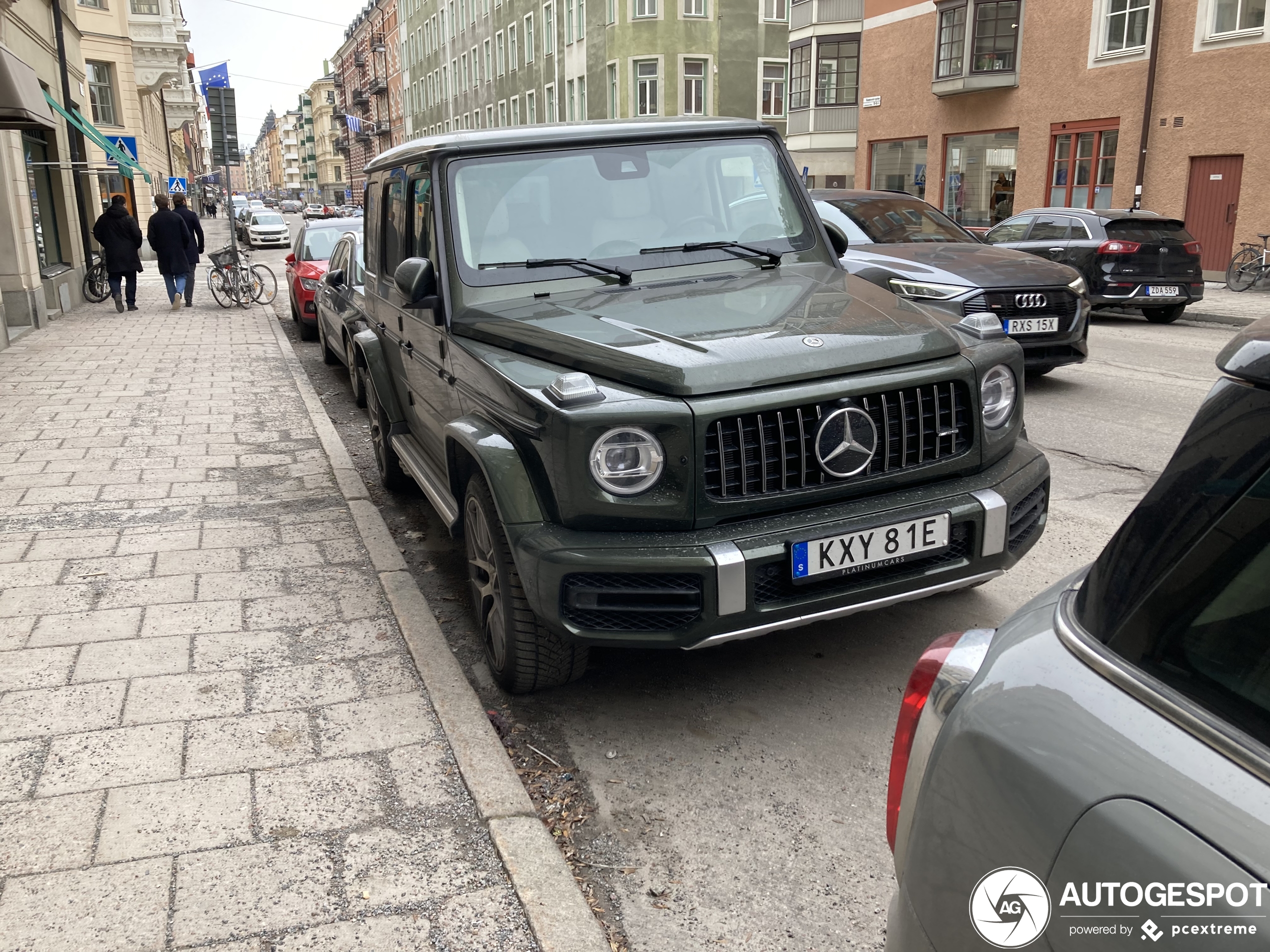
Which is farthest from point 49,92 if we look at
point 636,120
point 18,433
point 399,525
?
point 636,120

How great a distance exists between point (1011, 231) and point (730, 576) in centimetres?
1425

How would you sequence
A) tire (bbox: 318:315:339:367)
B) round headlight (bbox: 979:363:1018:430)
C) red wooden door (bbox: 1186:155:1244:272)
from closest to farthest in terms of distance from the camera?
round headlight (bbox: 979:363:1018:430)
tire (bbox: 318:315:339:367)
red wooden door (bbox: 1186:155:1244:272)

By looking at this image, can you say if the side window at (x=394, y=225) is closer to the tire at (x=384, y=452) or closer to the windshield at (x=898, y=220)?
the tire at (x=384, y=452)

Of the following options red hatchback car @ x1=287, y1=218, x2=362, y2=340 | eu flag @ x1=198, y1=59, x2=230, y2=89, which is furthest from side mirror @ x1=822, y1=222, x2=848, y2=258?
eu flag @ x1=198, y1=59, x2=230, y2=89

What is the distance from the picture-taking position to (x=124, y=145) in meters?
28.8

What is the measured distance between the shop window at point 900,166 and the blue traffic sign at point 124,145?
67.2 ft

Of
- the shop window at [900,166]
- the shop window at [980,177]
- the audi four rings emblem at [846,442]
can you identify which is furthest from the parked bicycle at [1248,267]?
the audi four rings emblem at [846,442]

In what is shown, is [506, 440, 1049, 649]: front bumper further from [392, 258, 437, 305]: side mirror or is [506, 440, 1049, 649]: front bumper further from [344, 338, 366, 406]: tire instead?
[344, 338, 366, 406]: tire

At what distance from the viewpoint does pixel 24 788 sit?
3148 millimetres

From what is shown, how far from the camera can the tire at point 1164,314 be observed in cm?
1517

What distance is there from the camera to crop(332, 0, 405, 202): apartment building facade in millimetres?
91938

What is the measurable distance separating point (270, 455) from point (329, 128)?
147m
